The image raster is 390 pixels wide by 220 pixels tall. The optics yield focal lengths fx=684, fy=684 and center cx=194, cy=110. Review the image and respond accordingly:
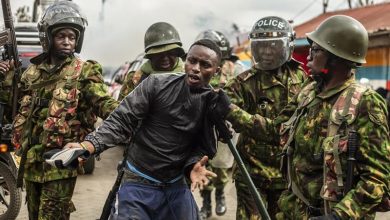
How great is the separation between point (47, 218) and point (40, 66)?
1.16 m

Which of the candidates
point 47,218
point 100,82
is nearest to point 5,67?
point 100,82

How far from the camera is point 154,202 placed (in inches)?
163

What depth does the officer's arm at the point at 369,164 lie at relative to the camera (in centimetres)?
344

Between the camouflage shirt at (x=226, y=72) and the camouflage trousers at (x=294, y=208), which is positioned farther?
the camouflage shirt at (x=226, y=72)

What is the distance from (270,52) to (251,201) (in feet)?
3.91

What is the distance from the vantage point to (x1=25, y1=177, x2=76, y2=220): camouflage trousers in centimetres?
505

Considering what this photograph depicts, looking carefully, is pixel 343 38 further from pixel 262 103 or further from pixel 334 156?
pixel 262 103

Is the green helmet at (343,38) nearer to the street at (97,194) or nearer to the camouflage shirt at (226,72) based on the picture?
the camouflage shirt at (226,72)

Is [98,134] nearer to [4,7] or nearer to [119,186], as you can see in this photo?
[119,186]

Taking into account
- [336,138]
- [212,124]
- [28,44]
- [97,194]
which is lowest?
[97,194]

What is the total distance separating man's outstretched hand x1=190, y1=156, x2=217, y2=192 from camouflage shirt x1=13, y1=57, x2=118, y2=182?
1277 mm

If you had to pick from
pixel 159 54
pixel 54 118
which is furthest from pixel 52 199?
pixel 159 54

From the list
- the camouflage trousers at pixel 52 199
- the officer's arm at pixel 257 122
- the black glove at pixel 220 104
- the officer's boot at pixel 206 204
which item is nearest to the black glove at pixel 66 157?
the black glove at pixel 220 104

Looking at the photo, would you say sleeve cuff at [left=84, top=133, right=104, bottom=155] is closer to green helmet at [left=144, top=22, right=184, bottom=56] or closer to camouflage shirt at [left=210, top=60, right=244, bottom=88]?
green helmet at [left=144, top=22, right=184, bottom=56]
